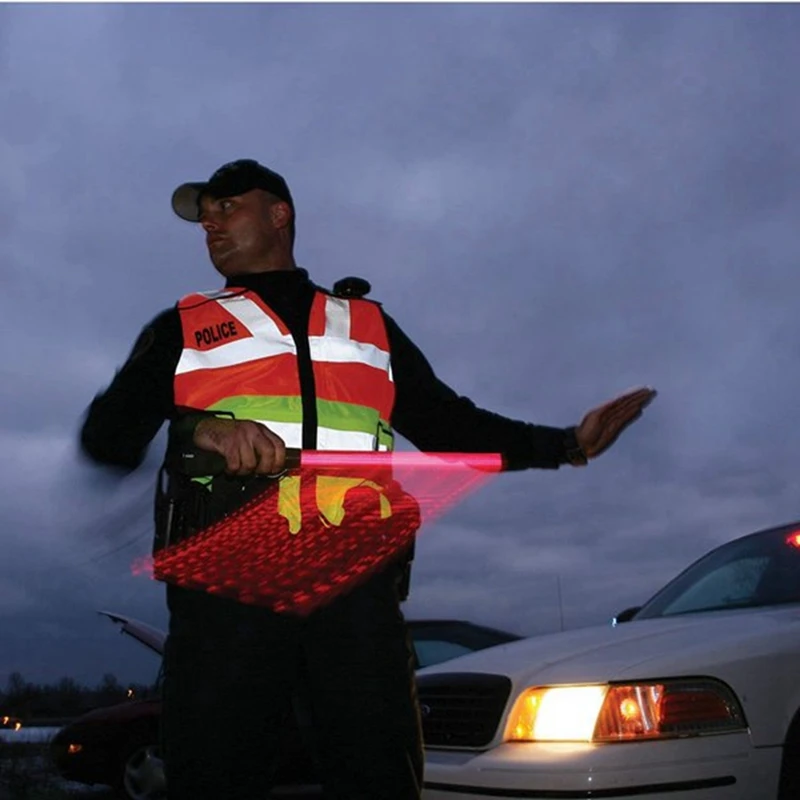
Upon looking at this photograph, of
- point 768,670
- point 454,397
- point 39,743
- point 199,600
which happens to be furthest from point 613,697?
point 39,743

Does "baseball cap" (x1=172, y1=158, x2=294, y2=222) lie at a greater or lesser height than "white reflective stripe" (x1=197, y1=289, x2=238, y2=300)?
greater

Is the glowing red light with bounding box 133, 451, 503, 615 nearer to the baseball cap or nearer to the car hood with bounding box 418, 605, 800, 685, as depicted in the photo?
the baseball cap

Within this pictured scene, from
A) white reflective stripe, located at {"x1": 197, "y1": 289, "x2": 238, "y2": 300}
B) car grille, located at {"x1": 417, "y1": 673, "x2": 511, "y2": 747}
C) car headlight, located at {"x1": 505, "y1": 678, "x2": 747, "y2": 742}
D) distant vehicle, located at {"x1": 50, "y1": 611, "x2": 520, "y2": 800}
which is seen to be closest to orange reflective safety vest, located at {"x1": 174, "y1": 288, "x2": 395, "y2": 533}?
white reflective stripe, located at {"x1": 197, "y1": 289, "x2": 238, "y2": 300}

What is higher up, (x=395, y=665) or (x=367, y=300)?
(x=367, y=300)

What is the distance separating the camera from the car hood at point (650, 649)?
371 cm

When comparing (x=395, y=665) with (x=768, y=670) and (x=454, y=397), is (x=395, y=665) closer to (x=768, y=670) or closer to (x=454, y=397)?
(x=454, y=397)

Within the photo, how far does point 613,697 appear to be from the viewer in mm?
3648

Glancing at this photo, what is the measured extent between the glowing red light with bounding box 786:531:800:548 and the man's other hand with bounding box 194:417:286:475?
3276 mm

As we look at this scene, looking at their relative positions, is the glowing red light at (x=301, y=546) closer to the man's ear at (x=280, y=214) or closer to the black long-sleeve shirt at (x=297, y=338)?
the black long-sleeve shirt at (x=297, y=338)

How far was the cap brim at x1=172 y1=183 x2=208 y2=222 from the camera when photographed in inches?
113

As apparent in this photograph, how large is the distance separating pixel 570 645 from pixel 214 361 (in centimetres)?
221

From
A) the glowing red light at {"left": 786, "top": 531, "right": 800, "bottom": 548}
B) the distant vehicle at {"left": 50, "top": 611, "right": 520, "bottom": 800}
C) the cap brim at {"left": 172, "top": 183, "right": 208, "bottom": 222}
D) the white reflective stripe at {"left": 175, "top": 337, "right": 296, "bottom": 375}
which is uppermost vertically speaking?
the cap brim at {"left": 172, "top": 183, "right": 208, "bottom": 222}

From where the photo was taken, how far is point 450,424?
284 cm

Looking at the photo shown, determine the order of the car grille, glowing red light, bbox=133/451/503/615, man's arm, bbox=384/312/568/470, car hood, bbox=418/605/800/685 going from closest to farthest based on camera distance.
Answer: glowing red light, bbox=133/451/503/615
man's arm, bbox=384/312/568/470
car hood, bbox=418/605/800/685
the car grille
